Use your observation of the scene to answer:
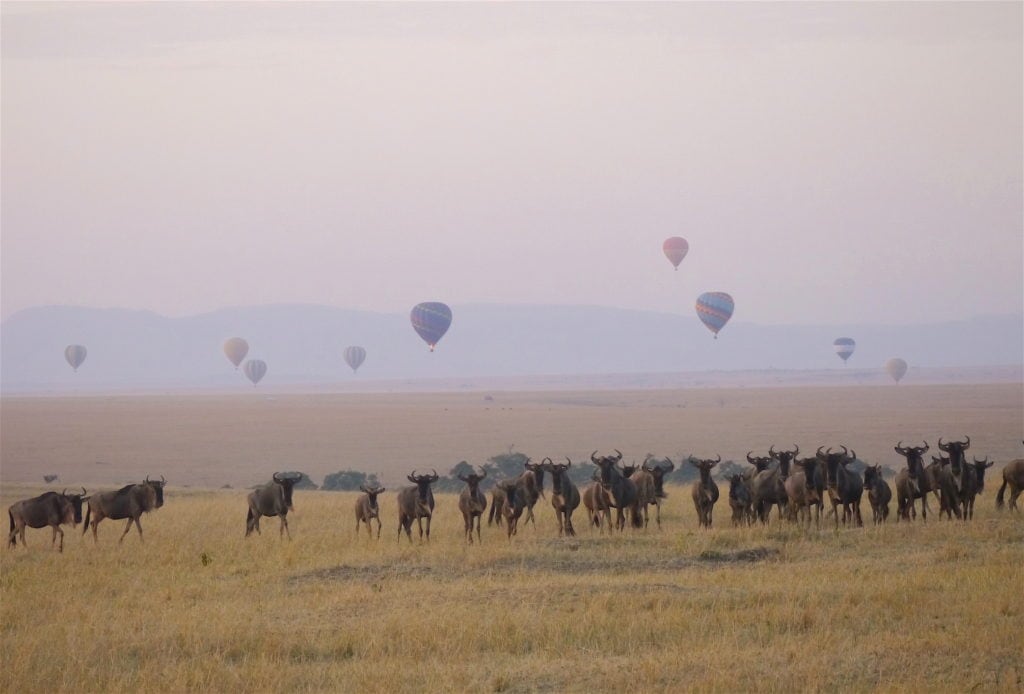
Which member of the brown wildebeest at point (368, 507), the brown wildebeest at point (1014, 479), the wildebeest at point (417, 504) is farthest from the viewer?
the brown wildebeest at point (1014, 479)

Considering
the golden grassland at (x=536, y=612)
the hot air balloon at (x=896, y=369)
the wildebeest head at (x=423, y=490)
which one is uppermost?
the hot air balloon at (x=896, y=369)

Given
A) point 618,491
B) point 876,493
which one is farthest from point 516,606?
point 876,493

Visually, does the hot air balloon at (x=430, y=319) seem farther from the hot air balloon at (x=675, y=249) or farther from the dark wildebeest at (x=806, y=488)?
the dark wildebeest at (x=806, y=488)

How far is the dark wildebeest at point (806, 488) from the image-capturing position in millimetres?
24719

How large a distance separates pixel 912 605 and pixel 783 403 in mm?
122196

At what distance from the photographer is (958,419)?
9600 cm

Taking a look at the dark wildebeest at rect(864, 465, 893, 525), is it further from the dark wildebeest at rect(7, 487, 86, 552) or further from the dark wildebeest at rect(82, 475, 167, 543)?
the dark wildebeest at rect(7, 487, 86, 552)

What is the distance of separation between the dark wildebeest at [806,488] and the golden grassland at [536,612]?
2.57 ft

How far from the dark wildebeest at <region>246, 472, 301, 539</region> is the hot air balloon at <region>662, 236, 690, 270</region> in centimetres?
7038

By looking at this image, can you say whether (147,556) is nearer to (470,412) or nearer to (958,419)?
(958,419)

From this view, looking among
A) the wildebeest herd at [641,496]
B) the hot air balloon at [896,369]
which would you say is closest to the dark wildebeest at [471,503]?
the wildebeest herd at [641,496]

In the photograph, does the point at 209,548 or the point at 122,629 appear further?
the point at 209,548

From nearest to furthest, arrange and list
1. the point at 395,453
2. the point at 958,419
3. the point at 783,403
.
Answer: the point at 395,453 → the point at 958,419 → the point at 783,403

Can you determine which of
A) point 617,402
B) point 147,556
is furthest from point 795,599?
point 617,402
